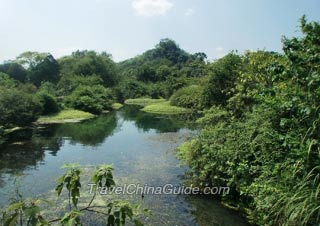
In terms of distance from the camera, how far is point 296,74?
20.6 ft

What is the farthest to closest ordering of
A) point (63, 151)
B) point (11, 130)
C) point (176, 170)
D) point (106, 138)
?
point (11, 130) → point (106, 138) → point (63, 151) → point (176, 170)

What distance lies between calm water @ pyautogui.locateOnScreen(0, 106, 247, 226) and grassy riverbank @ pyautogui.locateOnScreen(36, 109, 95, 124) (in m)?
2.76

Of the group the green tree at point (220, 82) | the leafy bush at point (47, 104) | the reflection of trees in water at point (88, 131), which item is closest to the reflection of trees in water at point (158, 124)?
the reflection of trees in water at point (88, 131)

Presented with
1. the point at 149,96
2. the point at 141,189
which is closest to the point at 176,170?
the point at 141,189

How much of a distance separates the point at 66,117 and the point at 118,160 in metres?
17.7

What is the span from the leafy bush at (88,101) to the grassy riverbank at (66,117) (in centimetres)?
207

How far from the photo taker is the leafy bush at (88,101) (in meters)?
37.7

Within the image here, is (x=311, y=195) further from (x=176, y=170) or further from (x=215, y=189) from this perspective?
(x=176, y=170)

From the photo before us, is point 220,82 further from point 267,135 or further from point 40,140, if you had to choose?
point 40,140

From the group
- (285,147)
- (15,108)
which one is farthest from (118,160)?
(15,108)

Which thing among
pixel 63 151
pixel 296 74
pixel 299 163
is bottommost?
pixel 63 151

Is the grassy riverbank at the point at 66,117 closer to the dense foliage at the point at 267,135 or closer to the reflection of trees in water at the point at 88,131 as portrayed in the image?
the reflection of trees in water at the point at 88,131

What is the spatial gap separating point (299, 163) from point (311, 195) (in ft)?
2.77

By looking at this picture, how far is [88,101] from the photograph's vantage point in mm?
38094
